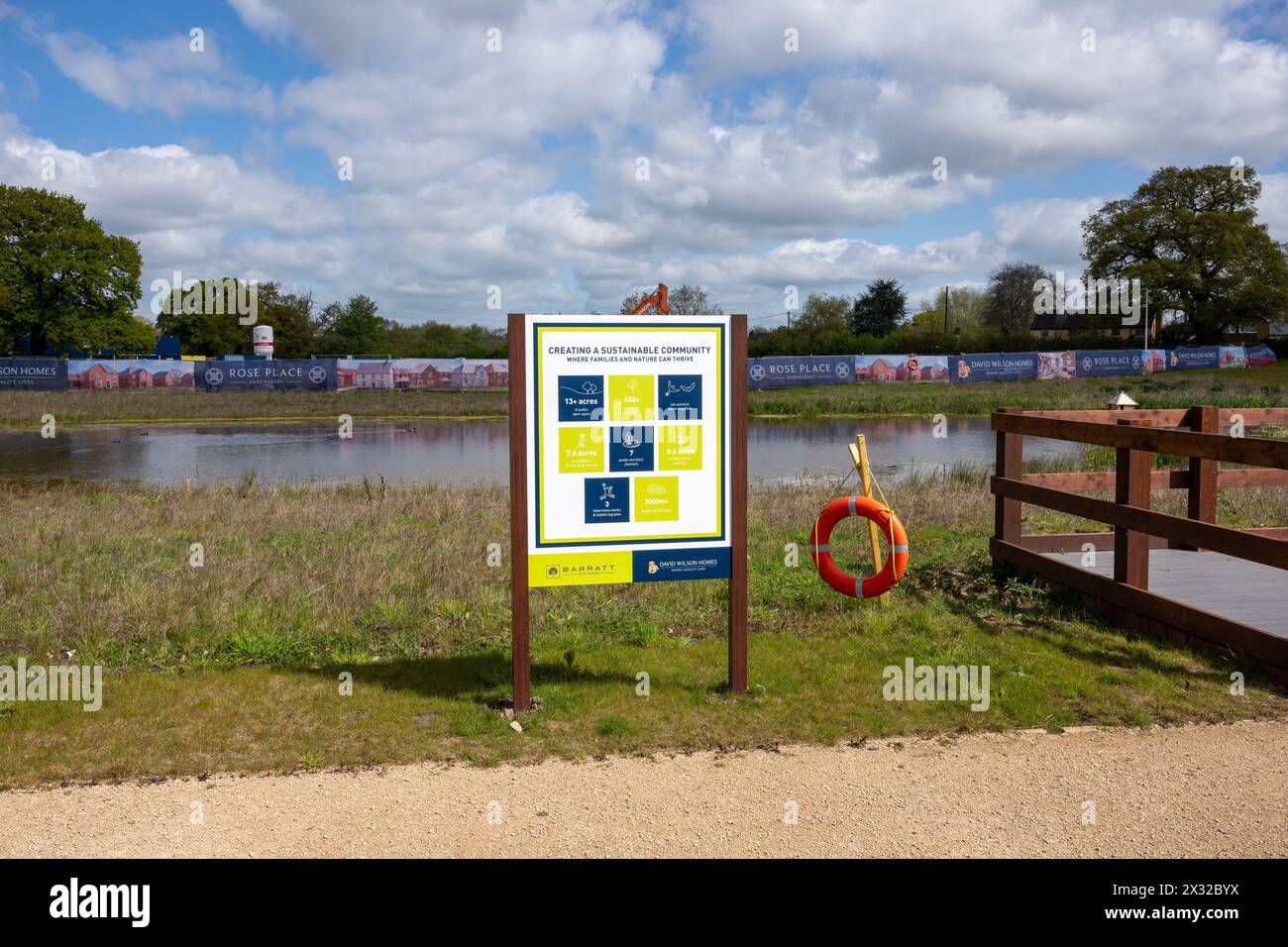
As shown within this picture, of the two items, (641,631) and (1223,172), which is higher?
(1223,172)

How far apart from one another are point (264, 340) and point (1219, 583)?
71.9m

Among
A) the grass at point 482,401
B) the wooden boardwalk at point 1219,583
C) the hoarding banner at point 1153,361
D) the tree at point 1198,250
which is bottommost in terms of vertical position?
the wooden boardwalk at point 1219,583

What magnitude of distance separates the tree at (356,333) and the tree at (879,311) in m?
39.4

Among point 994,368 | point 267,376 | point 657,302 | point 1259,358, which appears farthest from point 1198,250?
point 657,302

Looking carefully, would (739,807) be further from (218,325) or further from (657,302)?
(218,325)

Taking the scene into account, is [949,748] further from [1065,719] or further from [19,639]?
[19,639]

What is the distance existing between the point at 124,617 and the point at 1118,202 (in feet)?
276

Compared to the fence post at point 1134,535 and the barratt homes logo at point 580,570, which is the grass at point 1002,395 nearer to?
the fence post at point 1134,535

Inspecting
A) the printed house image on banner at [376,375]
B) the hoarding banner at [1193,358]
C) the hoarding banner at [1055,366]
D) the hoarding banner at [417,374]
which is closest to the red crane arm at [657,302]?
the hoarding banner at [417,374]

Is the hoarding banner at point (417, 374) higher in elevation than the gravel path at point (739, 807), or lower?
higher

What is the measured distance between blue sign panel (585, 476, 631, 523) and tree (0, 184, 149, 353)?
70850 millimetres

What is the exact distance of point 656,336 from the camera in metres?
6.29

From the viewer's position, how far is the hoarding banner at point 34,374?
50.3m

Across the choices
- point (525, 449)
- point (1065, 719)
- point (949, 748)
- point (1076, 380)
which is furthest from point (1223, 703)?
point (1076, 380)
